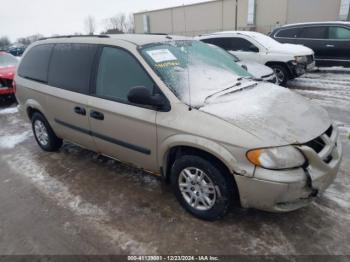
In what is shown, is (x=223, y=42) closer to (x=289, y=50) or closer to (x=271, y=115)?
(x=289, y=50)

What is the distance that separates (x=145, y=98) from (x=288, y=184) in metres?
1.48

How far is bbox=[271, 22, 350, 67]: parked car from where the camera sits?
9555 millimetres

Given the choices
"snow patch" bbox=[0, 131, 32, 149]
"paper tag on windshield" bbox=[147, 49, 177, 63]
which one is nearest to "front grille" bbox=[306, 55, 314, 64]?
"paper tag on windshield" bbox=[147, 49, 177, 63]

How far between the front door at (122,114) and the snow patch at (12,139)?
264 cm

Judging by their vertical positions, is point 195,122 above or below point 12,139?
above

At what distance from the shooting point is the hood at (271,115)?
2488 mm

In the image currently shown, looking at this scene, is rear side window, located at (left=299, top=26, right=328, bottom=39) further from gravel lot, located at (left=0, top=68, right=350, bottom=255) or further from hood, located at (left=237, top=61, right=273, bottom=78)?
gravel lot, located at (left=0, top=68, right=350, bottom=255)

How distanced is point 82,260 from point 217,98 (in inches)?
76.3

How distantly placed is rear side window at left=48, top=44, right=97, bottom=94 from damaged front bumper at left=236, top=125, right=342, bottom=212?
88.9 inches

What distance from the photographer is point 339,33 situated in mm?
9641

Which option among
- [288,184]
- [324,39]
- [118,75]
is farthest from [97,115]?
[324,39]

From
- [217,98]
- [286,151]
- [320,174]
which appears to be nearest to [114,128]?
[217,98]

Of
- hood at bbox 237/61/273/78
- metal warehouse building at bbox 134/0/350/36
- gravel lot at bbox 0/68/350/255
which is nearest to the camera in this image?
gravel lot at bbox 0/68/350/255

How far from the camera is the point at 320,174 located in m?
2.53
